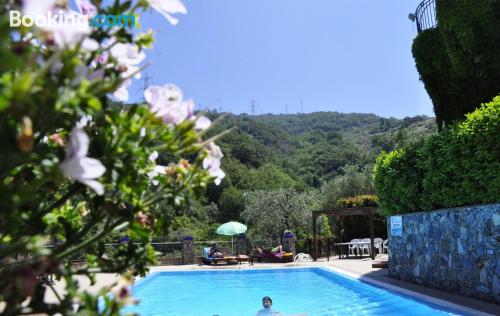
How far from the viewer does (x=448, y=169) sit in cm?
852

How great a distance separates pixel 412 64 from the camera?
13.0 m

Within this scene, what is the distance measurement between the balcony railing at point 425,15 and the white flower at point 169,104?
39.2 ft

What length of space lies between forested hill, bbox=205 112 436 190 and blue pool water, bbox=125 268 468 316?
31273 mm

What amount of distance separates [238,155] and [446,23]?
5100cm

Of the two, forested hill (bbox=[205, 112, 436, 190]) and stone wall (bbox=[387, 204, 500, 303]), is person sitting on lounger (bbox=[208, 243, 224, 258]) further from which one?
forested hill (bbox=[205, 112, 436, 190])

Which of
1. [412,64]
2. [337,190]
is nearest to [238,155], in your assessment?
[337,190]

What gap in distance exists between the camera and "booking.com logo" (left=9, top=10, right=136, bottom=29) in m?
1.06

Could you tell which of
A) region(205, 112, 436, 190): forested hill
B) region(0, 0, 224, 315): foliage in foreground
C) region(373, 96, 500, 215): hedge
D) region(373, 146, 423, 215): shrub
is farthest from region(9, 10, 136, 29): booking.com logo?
region(205, 112, 436, 190): forested hill

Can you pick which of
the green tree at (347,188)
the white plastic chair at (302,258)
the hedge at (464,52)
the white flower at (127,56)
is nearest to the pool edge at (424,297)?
the hedge at (464,52)

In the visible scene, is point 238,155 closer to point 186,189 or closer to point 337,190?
point 337,190

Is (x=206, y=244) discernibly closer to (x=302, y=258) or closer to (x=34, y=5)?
(x=302, y=258)

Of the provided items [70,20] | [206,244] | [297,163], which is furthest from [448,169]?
[297,163]

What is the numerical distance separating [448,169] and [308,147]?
61.8 metres

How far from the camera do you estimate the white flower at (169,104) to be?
1321 millimetres
